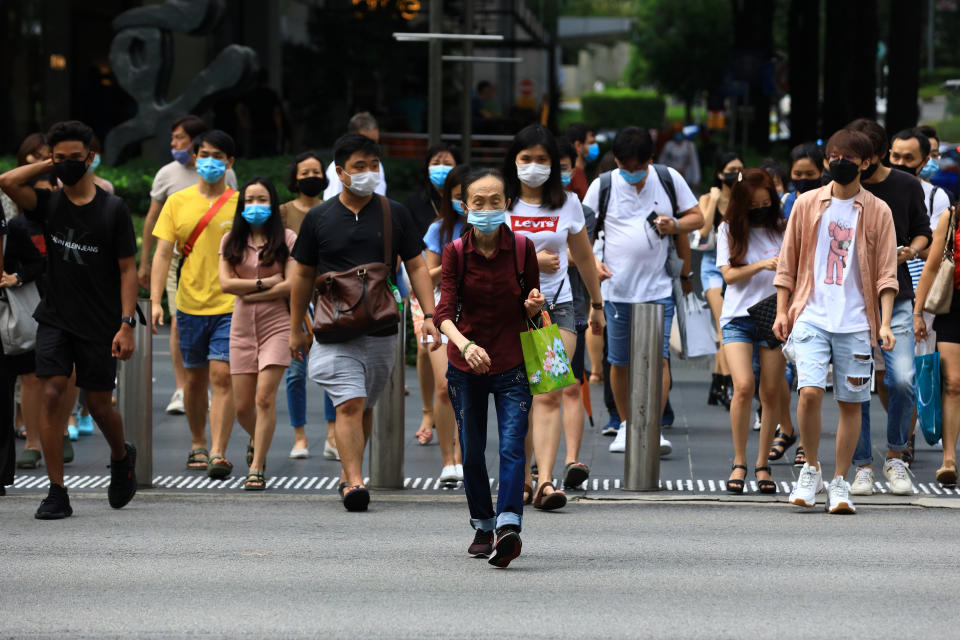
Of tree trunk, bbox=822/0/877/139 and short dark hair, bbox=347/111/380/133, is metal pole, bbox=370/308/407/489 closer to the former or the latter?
short dark hair, bbox=347/111/380/133

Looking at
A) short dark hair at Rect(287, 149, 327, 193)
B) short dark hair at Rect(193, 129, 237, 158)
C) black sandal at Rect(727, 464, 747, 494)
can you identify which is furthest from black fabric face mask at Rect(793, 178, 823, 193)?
short dark hair at Rect(193, 129, 237, 158)

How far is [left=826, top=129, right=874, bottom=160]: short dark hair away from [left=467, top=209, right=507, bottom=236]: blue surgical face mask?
Answer: 2.03 metres

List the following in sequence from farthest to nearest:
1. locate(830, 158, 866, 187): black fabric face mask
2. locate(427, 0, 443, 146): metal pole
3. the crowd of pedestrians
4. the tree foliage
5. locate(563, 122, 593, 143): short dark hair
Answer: the tree foliage < locate(427, 0, 443, 146): metal pole < locate(563, 122, 593, 143): short dark hair < locate(830, 158, 866, 187): black fabric face mask < the crowd of pedestrians

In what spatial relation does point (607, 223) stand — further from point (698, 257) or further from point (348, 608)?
point (698, 257)

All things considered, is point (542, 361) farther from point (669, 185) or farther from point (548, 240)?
point (669, 185)

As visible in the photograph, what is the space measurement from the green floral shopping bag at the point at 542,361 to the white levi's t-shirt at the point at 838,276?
1.73m

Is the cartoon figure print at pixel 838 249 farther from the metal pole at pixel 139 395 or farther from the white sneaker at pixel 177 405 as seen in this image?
the white sneaker at pixel 177 405

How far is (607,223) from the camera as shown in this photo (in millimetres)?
9891

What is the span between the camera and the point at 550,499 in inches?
323

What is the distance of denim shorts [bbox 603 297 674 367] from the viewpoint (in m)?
9.94

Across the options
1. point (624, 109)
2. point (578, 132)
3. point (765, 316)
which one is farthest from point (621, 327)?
point (624, 109)

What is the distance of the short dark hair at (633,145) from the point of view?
31.4ft

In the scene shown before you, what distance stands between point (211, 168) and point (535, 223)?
2.26m

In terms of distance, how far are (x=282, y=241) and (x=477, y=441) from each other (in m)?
2.62
